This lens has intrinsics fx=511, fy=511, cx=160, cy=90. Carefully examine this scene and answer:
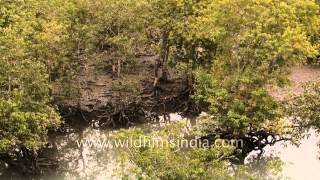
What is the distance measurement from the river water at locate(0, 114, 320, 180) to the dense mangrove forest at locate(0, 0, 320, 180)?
74mm

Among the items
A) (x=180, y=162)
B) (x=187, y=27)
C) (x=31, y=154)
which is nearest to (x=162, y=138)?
(x=180, y=162)

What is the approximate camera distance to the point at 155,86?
94.6 feet

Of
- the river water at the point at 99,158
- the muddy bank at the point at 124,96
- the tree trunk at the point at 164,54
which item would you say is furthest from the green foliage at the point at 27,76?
the tree trunk at the point at 164,54

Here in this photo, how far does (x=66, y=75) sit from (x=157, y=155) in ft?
36.5

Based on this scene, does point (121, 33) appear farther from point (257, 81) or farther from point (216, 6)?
point (257, 81)

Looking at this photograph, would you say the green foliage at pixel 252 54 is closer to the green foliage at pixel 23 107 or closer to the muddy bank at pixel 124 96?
the muddy bank at pixel 124 96

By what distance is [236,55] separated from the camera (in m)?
21.8

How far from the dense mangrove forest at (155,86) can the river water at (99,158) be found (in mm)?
74

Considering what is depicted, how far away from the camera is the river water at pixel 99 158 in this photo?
22422 mm

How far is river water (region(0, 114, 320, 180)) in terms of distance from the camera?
22422 millimetres

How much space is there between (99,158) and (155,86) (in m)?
6.46

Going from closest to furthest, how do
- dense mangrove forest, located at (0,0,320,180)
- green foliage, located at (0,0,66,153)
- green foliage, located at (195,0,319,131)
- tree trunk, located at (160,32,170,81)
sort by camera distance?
1. green foliage, located at (0,0,66,153)
2. dense mangrove forest, located at (0,0,320,180)
3. green foliage, located at (195,0,319,131)
4. tree trunk, located at (160,32,170,81)

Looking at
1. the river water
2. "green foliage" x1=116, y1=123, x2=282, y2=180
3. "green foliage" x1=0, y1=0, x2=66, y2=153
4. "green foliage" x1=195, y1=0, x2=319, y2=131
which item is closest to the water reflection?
the river water

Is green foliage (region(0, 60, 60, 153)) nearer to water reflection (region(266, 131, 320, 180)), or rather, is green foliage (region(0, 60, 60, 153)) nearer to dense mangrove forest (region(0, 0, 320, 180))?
dense mangrove forest (region(0, 0, 320, 180))
